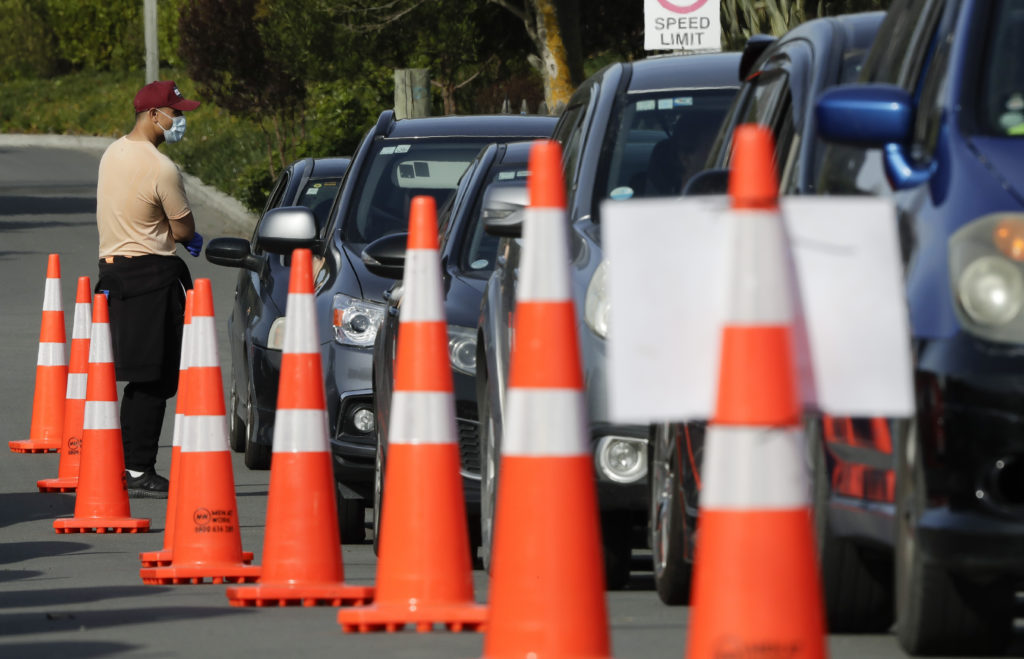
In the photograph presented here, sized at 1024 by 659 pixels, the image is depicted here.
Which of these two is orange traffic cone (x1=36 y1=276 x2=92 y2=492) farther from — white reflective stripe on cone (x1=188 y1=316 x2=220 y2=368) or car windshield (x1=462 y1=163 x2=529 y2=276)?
white reflective stripe on cone (x1=188 y1=316 x2=220 y2=368)

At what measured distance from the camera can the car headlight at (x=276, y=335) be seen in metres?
12.1

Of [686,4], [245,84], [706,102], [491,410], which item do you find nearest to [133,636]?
[491,410]

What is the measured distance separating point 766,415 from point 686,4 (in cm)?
1114

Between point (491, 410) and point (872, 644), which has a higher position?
point (491, 410)

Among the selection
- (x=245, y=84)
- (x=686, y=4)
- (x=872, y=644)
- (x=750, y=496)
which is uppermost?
(x=245, y=84)

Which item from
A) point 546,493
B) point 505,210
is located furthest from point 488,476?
point 546,493

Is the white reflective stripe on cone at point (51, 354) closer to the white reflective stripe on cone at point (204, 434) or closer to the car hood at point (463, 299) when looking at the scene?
the car hood at point (463, 299)

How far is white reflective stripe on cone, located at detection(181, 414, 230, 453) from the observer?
8.08 m

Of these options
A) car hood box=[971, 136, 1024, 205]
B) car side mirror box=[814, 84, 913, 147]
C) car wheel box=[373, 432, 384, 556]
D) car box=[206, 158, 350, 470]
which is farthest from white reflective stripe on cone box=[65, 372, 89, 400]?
car hood box=[971, 136, 1024, 205]

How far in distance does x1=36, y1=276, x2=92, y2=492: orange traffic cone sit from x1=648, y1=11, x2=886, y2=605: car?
588 centimetres

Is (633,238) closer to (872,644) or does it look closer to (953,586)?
(953,586)

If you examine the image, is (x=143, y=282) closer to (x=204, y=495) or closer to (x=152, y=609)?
(x=204, y=495)

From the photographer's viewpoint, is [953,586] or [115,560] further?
[115,560]

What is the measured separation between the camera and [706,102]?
8688 millimetres
